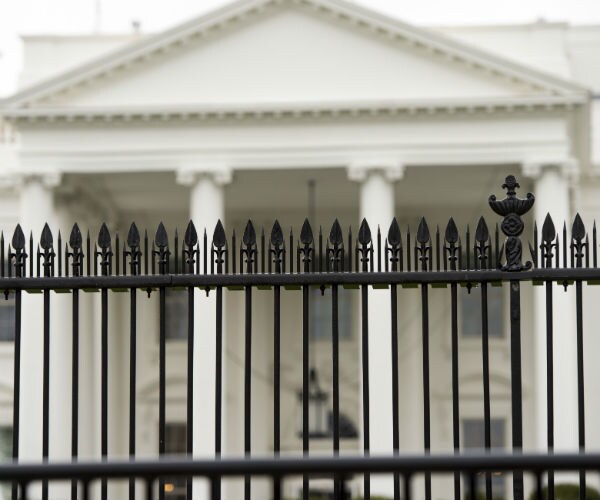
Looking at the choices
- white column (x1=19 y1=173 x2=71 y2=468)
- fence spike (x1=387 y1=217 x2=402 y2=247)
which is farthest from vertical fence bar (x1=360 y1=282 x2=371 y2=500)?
white column (x1=19 y1=173 x2=71 y2=468)

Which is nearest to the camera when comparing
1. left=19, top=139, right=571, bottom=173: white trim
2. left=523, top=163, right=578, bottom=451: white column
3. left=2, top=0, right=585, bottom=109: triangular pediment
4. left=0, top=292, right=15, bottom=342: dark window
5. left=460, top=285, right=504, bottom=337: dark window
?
left=523, top=163, right=578, bottom=451: white column

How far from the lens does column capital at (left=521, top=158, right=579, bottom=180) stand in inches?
984

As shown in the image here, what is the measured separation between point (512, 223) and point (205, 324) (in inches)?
772

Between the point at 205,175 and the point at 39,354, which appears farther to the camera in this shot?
the point at 205,175

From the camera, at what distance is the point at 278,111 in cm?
2536

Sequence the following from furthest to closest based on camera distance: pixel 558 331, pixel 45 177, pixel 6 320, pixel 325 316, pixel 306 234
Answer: pixel 6 320 < pixel 325 316 < pixel 45 177 < pixel 558 331 < pixel 306 234

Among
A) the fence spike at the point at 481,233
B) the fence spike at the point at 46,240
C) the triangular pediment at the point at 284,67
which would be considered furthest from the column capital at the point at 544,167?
the fence spike at the point at 46,240

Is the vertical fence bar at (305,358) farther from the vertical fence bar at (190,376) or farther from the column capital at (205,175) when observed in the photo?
the column capital at (205,175)

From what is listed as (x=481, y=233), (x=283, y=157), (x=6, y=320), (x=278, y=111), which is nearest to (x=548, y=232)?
(x=481, y=233)

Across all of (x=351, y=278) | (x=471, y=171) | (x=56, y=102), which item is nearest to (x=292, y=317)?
(x=471, y=171)

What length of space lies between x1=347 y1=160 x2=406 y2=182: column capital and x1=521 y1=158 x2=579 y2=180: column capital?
2566 mm

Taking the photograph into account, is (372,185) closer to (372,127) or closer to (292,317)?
(372,127)

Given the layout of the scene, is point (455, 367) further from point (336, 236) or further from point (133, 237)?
point (133, 237)

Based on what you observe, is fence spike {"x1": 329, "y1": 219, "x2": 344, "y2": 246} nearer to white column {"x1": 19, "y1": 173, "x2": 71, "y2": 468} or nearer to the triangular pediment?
white column {"x1": 19, "y1": 173, "x2": 71, "y2": 468}
